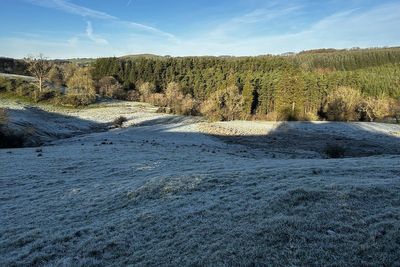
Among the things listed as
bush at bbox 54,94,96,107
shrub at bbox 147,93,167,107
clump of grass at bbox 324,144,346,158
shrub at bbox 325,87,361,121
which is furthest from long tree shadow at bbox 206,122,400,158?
shrub at bbox 147,93,167,107

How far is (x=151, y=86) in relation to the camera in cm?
17562

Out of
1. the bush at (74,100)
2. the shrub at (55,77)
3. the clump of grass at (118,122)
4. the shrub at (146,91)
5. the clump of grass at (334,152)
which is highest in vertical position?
the shrub at (55,77)

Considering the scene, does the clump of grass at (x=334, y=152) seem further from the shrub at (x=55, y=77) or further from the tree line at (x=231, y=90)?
the shrub at (x=55, y=77)

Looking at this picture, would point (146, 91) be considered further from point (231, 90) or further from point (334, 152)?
point (334, 152)

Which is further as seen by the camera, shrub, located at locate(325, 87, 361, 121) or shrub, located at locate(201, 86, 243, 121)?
shrub, located at locate(201, 86, 243, 121)

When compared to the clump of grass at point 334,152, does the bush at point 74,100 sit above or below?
above

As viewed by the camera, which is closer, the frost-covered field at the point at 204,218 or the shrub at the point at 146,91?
the frost-covered field at the point at 204,218

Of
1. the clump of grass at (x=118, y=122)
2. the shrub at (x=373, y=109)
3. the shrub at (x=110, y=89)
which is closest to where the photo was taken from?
the clump of grass at (x=118, y=122)

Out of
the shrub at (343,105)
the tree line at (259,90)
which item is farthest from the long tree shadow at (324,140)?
the shrub at (343,105)

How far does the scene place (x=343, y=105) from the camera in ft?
389

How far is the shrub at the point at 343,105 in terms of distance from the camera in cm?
11488

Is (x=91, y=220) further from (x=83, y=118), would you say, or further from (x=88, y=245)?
(x=83, y=118)

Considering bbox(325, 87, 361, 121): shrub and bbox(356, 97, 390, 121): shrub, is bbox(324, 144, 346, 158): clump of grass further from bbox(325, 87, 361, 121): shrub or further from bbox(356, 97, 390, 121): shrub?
bbox(356, 97, 390, 121): shrub

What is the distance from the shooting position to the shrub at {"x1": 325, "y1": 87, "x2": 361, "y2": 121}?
11488cm
